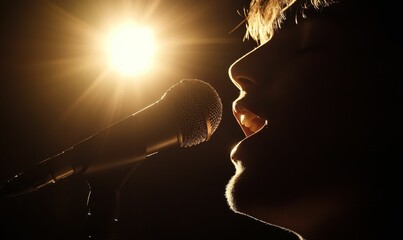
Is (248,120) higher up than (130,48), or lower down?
lower down

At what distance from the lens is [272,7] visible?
205 cm

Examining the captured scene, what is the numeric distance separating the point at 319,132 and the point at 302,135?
71 millimetres

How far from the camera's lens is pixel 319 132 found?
130cm

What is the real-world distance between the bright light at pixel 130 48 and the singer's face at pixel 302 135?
2.23 meters

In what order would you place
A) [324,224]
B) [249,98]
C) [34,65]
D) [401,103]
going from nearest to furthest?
[401,103]
[324,224]
[249,98]
[34,65]

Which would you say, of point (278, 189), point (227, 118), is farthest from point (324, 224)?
point (227, 118)

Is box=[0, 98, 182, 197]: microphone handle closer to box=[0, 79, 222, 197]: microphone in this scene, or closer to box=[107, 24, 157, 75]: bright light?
box=[0, 79, 222, 197]: microphone

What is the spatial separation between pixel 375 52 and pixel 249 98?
589 millimetres

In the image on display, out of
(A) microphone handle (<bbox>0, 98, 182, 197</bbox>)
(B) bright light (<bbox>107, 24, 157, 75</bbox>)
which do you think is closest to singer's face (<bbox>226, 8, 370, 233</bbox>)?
(A) microphone handle (<bbox>0, 98, 182, 197</bbox>)

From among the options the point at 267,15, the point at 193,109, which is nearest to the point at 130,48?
the point at 267,15

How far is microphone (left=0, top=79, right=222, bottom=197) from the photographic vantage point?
46.2 inches

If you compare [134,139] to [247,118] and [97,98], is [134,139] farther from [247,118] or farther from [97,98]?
[97,98]

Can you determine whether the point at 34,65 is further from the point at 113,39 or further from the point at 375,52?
the point at 375,52

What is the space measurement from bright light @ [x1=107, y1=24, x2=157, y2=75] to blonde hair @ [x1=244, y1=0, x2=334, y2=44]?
4.90ft
